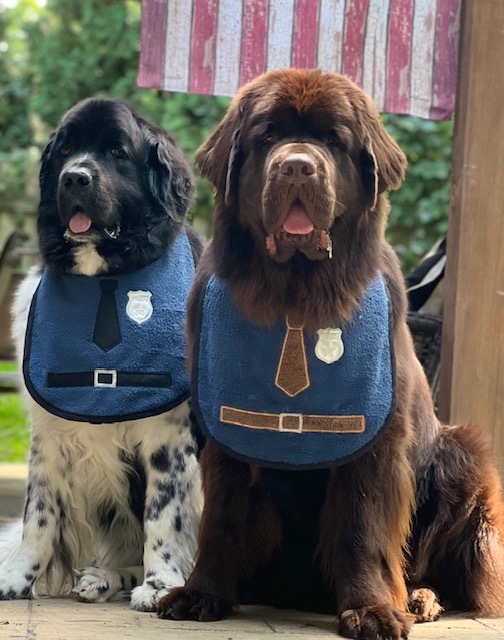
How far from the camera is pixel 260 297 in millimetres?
3090

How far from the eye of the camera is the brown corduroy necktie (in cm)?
310

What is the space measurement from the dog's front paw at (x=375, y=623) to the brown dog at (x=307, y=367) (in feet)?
0.04

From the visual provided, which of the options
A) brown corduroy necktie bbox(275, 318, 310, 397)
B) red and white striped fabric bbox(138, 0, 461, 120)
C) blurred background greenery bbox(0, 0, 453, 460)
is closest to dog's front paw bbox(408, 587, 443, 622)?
brown corduroy necktie bbox(275, 318, 310, 397)

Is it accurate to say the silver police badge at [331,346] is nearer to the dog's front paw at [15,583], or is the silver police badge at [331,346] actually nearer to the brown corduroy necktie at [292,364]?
the brown corduroy necktie at [292,364]

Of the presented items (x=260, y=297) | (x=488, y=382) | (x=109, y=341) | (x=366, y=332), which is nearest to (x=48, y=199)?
(x=109, y=341)

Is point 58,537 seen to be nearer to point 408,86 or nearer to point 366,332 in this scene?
point 366,332

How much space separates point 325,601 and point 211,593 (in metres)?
0.43

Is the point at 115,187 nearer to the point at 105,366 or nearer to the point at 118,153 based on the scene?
the point at 118,153

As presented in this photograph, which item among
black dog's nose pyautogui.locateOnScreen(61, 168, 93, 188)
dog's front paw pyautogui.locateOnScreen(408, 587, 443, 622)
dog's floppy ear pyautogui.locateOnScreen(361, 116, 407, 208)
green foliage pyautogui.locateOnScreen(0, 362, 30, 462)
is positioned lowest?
green foliage pyautogui.locateOnScreen(0, 362, 30, 462)

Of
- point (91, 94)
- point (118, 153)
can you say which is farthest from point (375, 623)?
point (91, 94)

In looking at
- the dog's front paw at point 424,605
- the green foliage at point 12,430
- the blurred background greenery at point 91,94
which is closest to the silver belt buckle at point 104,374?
the dog's front paw at point 424,605

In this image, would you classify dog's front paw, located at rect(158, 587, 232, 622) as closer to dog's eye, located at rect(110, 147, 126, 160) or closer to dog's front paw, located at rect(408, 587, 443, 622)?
dog's front paw, located at rect(408, 587, 443, 622)

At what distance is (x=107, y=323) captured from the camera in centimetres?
351

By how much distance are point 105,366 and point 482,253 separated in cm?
168
